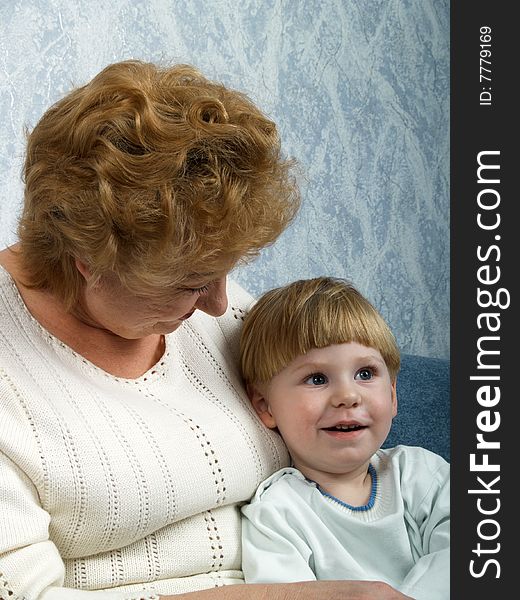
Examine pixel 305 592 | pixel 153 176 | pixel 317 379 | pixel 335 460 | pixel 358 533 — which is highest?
pixel 153 176

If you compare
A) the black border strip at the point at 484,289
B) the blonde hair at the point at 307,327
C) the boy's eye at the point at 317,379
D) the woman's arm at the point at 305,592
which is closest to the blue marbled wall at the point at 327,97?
the blonde hair at the point at 307,327

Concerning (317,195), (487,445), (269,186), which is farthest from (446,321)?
(487,445)

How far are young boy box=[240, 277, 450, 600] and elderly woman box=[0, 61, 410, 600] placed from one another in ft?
0.25

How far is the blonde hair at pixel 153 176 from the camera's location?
1.14m

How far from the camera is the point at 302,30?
2.66 m

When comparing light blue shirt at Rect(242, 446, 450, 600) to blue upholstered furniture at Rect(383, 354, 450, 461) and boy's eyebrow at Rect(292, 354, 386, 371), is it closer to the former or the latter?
boy's eyebrow at Rect(292, 354, 386, 371)

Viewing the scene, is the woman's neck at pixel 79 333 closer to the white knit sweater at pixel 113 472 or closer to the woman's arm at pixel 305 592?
the white knit sweater at pixel 113 472

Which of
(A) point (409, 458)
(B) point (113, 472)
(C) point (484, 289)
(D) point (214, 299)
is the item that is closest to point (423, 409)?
(A) point (409, 458)

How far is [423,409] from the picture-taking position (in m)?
1.84

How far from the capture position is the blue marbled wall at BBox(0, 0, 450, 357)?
2068 millimetres

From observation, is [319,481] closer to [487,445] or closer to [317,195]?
[487,445]

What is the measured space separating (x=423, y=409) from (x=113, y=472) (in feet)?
2.68

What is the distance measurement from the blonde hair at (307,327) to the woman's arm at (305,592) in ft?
1.20

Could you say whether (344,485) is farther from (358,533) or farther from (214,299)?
(214,299)
